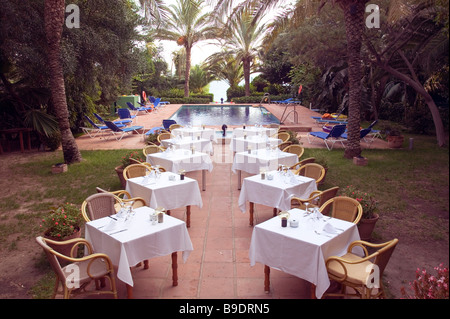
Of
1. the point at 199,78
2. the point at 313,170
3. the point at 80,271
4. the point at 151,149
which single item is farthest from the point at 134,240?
the point at 199,78

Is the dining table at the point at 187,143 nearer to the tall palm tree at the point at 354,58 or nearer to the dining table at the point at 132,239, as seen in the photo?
the tall palm tree at the point at 354,58

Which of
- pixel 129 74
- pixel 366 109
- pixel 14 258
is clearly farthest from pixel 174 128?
pixel 366 109

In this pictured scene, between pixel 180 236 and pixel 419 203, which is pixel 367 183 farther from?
pixel 180 236

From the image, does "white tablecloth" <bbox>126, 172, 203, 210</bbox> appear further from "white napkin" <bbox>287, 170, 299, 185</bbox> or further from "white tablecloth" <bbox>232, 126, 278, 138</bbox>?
"white tablecloth" <bbox>232, 126, 278, 138</bbox>

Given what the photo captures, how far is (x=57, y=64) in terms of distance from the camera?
1053 centimetres

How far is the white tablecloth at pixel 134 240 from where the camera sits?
4.29 m

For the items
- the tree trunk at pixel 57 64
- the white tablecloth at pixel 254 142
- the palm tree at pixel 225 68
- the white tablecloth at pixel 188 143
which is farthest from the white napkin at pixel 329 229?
the palm tree at pixel 225 68

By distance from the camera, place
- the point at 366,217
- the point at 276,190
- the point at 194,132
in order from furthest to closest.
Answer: the point at 194,132 < the point at 276,190 < the point at 366,217

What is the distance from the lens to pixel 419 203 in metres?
8.01

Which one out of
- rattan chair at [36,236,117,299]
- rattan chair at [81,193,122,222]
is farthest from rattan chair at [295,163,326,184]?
rattan chair at [36,236,117,299]

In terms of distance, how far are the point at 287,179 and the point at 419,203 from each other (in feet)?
11.3

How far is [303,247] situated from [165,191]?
9.82 ft

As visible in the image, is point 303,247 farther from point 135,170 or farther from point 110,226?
point 135,170

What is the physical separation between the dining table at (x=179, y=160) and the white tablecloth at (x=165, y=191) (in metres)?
1.53
